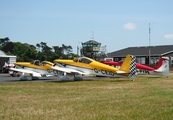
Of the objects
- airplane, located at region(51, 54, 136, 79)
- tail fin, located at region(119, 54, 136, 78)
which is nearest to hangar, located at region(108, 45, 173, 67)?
airplane, located at region(51, 54, 136, 79)

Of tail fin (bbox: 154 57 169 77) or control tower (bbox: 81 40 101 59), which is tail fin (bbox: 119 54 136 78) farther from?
control tower (bbox: 81 40 101 59)

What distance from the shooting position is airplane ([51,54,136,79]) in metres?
20.5

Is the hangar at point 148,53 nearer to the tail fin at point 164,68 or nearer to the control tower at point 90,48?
the control tower at point 90,48

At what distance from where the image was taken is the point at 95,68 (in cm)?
2156

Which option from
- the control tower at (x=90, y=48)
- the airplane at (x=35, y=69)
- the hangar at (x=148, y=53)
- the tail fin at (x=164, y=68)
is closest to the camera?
the airplane at (x=35, y=69)

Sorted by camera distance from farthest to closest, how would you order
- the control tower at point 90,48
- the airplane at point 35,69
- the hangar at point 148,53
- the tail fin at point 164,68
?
1. the control tower at point 90,48
2. the hangar at point 148,53
3. the tail fin at point 164,68
4. the airplane at point 35,69

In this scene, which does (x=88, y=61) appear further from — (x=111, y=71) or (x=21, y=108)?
(x=21, y=108)

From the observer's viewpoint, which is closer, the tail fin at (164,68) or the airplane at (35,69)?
the airplane at (35,69)

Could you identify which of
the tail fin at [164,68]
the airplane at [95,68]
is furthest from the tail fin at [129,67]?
the tail fin at [164,68]

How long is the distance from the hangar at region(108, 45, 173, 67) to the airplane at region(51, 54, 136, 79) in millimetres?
34950

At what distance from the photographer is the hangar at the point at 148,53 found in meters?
56.5

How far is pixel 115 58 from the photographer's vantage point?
6356cm

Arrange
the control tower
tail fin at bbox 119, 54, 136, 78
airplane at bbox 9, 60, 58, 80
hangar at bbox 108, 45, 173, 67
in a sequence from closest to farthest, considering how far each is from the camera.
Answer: tail fin at bbox 119, 54, 136, 78
airplane at bbox 9, 60, 58, 80
hangar at bbox 108, 45, 173, 67
the control tower

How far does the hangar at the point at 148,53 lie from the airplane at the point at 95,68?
34950 mm
